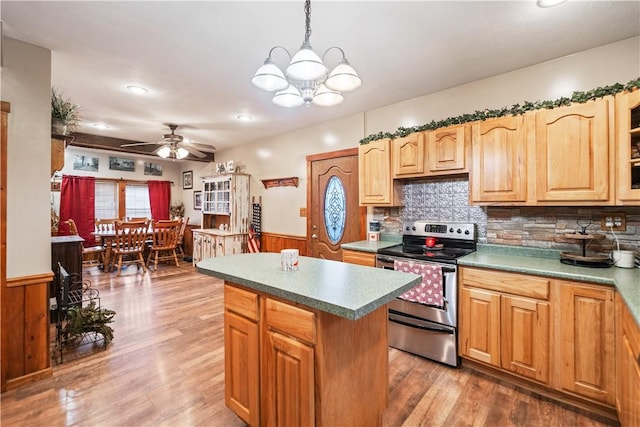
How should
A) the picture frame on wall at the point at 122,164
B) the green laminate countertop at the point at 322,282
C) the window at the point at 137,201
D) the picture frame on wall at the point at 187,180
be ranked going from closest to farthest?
1. the green laminate countertop at the point at 322,282
2. the picture frame on wall at the point at 122,164
3. the window at the point at 137,201
4. the picture frame on wall at the point at 187,180

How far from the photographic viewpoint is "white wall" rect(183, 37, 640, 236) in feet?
7.06

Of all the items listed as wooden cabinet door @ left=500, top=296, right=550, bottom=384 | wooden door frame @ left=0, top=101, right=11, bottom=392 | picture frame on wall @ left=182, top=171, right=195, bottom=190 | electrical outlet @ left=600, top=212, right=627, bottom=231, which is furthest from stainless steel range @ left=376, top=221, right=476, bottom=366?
picture frame on wall @ left=182, top=171, right=195, bottom=190

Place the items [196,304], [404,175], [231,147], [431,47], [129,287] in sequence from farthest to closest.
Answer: [231,147] < [129,287] < [196,304] < [404,175] < [431,47]

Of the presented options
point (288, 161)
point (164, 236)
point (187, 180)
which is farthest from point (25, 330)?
point (187, 180)

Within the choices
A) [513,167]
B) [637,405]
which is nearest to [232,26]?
[513,167]

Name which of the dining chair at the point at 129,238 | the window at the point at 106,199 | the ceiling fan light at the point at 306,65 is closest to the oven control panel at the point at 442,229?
the ceiling fan light at the point at 306,65

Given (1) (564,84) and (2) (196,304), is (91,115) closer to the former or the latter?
(2) (196,304)

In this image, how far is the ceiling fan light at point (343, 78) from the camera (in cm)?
153

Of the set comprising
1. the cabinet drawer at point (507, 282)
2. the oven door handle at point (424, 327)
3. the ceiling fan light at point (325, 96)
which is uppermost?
the ceiling fan light at point (325, 96)

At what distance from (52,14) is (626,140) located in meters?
3.72

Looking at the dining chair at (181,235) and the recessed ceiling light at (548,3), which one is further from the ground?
the recessed ceiling light at (548,3)

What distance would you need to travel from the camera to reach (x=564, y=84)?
2.29 meters

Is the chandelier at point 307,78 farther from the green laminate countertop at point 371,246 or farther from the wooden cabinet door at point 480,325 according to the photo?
the wooden cabinet door at point 480,325

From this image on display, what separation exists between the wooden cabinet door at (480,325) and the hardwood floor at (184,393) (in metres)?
0.20
